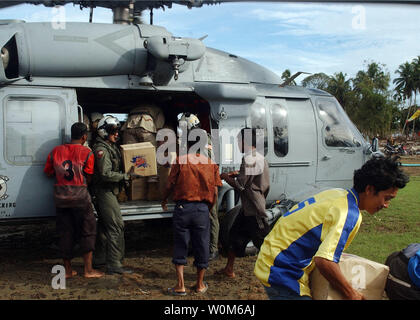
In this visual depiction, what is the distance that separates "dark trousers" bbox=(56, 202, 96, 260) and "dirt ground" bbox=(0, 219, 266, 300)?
43 centimetres

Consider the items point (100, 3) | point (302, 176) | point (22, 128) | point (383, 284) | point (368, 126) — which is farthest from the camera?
point (368, 126)

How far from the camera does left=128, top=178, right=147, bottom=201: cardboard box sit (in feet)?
20.8

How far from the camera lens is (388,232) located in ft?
25.0

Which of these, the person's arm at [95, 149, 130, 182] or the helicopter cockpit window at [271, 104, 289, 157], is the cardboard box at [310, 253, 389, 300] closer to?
the person's arm at [95, 149, 130, 182]

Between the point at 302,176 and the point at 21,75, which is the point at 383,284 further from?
the point at 21,75

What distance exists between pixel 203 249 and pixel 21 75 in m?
3.30

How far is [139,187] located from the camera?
637cm

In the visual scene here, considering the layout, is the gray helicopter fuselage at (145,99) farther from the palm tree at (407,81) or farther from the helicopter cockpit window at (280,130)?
the palm tree at (407,81)

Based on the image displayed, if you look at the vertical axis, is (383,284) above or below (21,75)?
below

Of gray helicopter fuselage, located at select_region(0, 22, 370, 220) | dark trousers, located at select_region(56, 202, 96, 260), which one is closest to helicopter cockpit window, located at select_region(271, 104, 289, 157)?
gray helicopter fuselage, located at select_region(0, 22, 370, 220)

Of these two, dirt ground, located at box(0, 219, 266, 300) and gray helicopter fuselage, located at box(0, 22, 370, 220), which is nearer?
dirt ground, located at box(0, 219, 266, 300)

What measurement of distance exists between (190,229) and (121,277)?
1.29 m

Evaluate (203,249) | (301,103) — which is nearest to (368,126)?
(301,103)

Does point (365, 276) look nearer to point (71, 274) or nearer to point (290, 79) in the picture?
point (71, 274)
